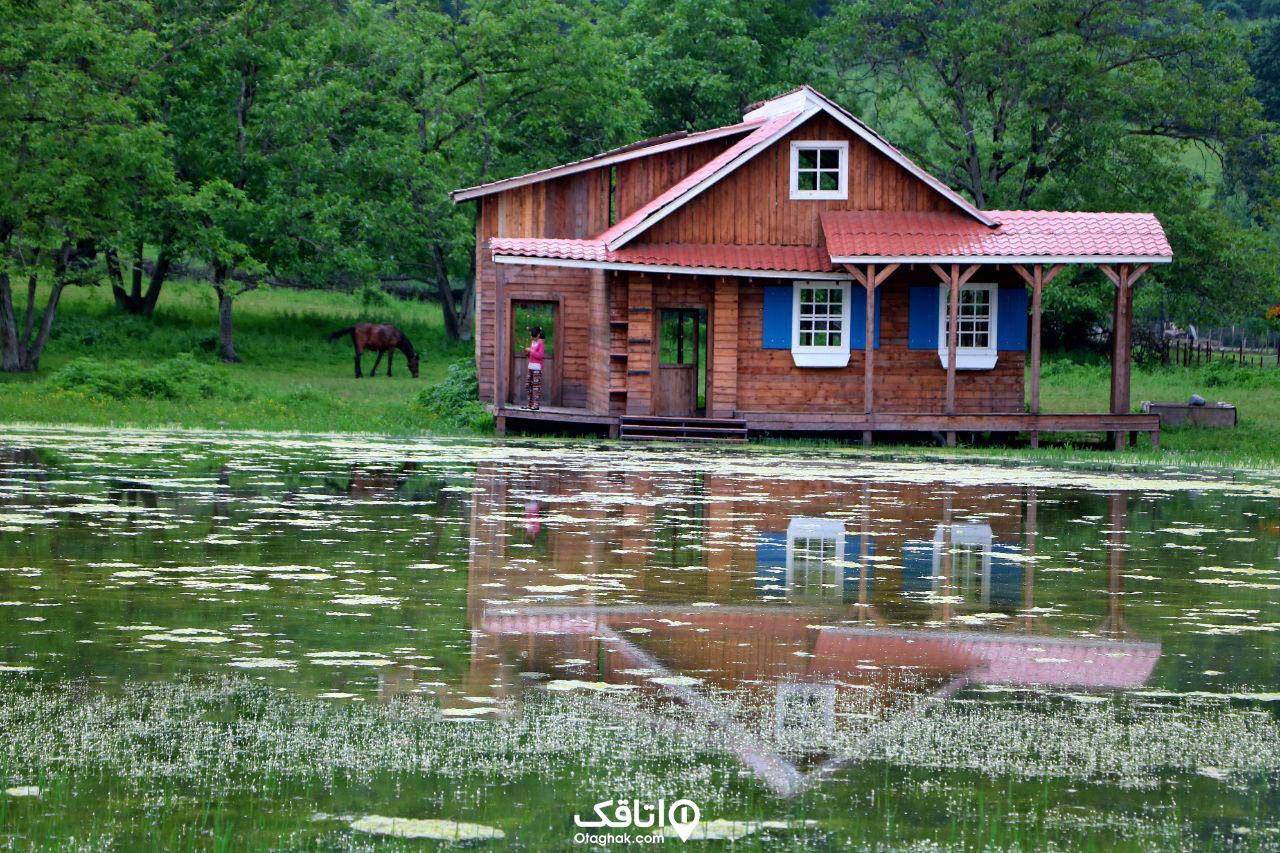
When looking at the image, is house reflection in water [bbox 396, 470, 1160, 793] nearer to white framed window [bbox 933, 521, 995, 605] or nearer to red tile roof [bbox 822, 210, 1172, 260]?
white framed window [bbox 933, 521, 995, 605]

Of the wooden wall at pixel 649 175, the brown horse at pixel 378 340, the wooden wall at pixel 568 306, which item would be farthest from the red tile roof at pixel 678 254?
the brown horse at pixel 378 340

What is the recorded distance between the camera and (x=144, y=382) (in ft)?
105

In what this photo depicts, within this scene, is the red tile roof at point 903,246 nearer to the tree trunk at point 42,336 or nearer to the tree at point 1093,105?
the tree at point 1093,105

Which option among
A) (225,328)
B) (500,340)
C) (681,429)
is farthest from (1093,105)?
(225,328)

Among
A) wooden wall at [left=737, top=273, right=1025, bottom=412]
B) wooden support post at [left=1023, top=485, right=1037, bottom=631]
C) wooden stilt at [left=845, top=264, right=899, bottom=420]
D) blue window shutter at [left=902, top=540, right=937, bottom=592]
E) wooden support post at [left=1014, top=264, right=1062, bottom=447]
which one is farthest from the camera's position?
wooden wall at [left=737, top=273, right=1025, bottom=412]

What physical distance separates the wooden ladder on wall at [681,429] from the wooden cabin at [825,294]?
41mm

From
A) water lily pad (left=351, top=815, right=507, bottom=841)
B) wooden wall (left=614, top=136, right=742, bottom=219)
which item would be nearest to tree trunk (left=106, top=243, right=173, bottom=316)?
wooden wall (left=614, top=136, right=742, bottom=219)

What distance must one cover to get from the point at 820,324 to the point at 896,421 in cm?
238

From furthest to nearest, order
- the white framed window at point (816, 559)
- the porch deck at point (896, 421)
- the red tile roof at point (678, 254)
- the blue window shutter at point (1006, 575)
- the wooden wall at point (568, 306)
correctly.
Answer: the wooden wall at point (568, 306) → the porch deck at point (896, 421) → the red tile roof at point (678, 254) → the white framed window at point (816, 559) → the blue window shutter at point (1006, 575)

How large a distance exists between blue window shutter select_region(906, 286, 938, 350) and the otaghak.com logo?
24.1m

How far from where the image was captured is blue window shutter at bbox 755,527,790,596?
12.1 m

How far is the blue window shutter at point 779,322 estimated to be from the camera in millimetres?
29656

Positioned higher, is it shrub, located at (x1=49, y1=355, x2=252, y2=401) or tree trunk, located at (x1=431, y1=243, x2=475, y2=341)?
tree trunk, located at (x1=431, y1=243, x2=475, y2=341)

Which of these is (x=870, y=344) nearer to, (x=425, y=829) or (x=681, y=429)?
(x=681, y=429)
